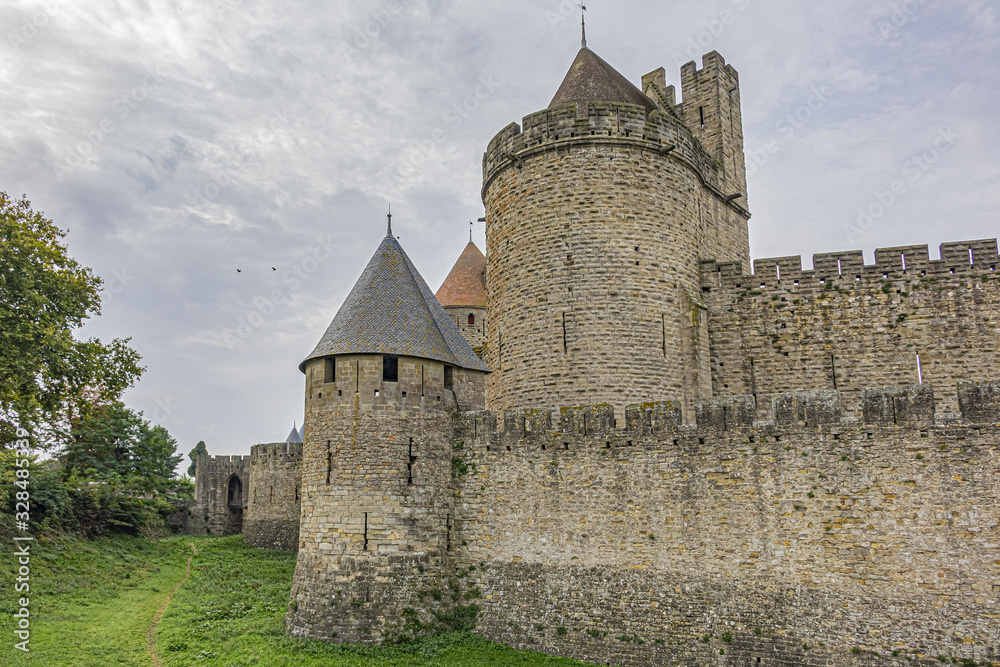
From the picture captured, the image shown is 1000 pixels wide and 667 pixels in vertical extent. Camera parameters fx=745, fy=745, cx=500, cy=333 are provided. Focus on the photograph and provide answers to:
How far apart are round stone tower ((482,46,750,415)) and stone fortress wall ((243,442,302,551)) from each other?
10.8 meters

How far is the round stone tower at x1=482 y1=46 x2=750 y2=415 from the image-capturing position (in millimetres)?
16344

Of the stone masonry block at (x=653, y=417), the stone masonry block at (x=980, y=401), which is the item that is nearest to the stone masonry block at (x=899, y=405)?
the stone masonry block at (x=980, y=401)

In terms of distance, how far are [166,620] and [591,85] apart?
52.0 feet

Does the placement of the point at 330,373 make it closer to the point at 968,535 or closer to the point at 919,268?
the point at 968,535

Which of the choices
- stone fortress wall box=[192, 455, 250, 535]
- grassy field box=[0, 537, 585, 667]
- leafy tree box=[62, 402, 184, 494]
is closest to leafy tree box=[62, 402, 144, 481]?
leafy tree box=[62, 402, 184, 494]

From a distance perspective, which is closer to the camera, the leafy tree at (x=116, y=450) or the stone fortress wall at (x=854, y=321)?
the stone fortress wall at (x=854, y=321)

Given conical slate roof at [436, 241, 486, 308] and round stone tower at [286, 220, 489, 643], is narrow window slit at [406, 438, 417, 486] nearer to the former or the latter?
round stone tower at [286, 220, 489, 643]

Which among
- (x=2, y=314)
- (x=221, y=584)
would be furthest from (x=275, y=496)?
(x=2, y=314)

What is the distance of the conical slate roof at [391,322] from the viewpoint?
15.5m

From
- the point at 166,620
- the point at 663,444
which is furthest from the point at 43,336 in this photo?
the point at 663,444

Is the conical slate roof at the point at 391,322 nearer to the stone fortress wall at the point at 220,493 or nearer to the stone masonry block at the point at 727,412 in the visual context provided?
the stone masonry block at the point at 727,412

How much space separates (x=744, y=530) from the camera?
1251 cm

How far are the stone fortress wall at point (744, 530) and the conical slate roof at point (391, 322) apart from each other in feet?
7.51

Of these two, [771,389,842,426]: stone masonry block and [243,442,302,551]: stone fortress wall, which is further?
[243,442,302,551]: stone fortress wall
